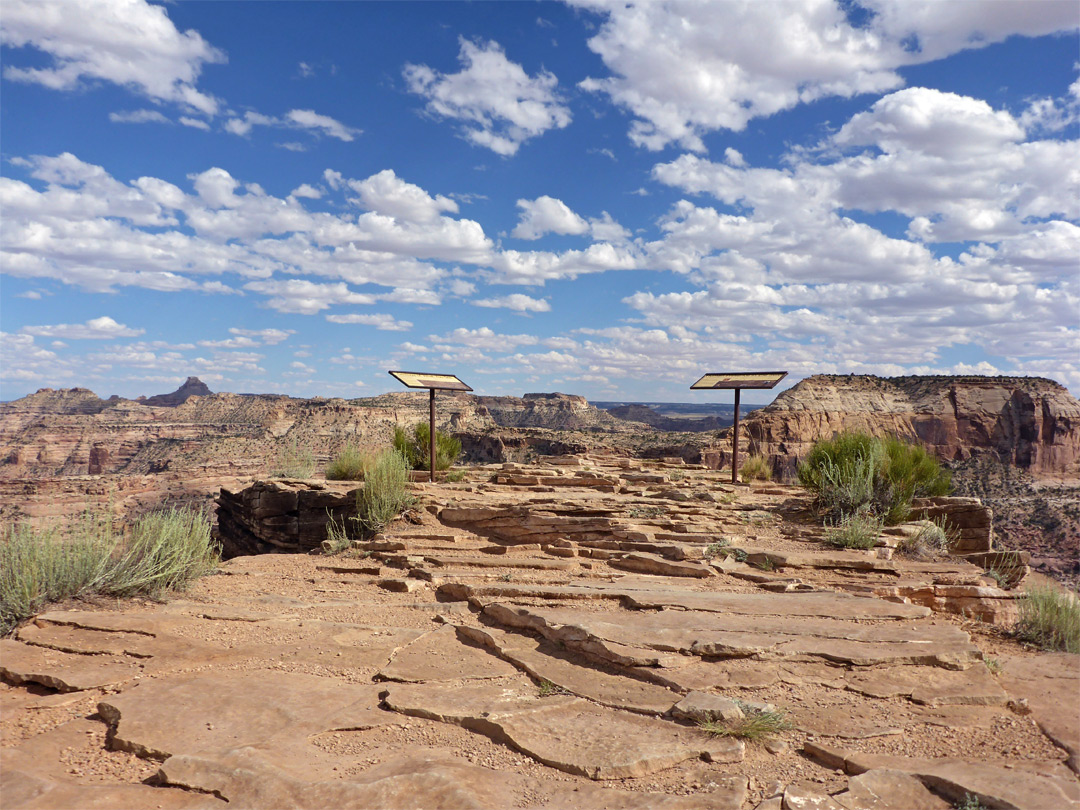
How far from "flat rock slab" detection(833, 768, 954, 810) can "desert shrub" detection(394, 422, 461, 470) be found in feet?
46.2

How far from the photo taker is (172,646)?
5.45 metres

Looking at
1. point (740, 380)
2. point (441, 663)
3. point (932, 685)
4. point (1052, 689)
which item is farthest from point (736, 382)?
point (441, 663)

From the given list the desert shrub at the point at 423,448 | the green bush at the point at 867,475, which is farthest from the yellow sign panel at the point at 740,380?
the desert shrub at the point at 423,448

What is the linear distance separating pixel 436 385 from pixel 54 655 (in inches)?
408

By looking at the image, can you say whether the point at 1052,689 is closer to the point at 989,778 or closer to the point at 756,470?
the point at 989,778

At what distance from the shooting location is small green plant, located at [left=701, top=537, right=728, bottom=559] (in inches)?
348

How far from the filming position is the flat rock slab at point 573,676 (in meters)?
4.55

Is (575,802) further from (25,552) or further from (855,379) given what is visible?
(855,379)

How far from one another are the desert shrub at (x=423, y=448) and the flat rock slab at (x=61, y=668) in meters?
11.4

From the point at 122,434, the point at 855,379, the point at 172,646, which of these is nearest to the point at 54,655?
the point at 172,646

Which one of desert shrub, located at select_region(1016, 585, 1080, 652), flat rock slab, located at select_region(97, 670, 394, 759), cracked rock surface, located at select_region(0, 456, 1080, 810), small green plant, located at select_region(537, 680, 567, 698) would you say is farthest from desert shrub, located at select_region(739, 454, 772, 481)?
flat rock slab, located at select_region(97, 670, 394, 759)

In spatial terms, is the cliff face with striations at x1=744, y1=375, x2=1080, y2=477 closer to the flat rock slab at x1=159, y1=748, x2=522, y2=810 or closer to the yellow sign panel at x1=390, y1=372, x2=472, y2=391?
the yellow sign panel at x1=390, y1=372, x2=472, y2=391

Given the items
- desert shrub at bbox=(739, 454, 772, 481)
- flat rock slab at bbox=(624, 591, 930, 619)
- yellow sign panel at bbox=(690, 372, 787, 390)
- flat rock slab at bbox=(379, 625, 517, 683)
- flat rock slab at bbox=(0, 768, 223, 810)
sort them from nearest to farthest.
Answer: flat rock slab at bbox=(0, 768, 223, 810) → flat rock slab at bbox=(379, 625, 517, 683) → flat rock slab at bbox=(624, 591, 930, 619) → yellow sign panel at bbox=(690, 372, 787, 390) → desert shrub at bbox=(739, 454, 772, 481)

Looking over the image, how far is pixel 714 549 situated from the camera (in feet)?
29.4
